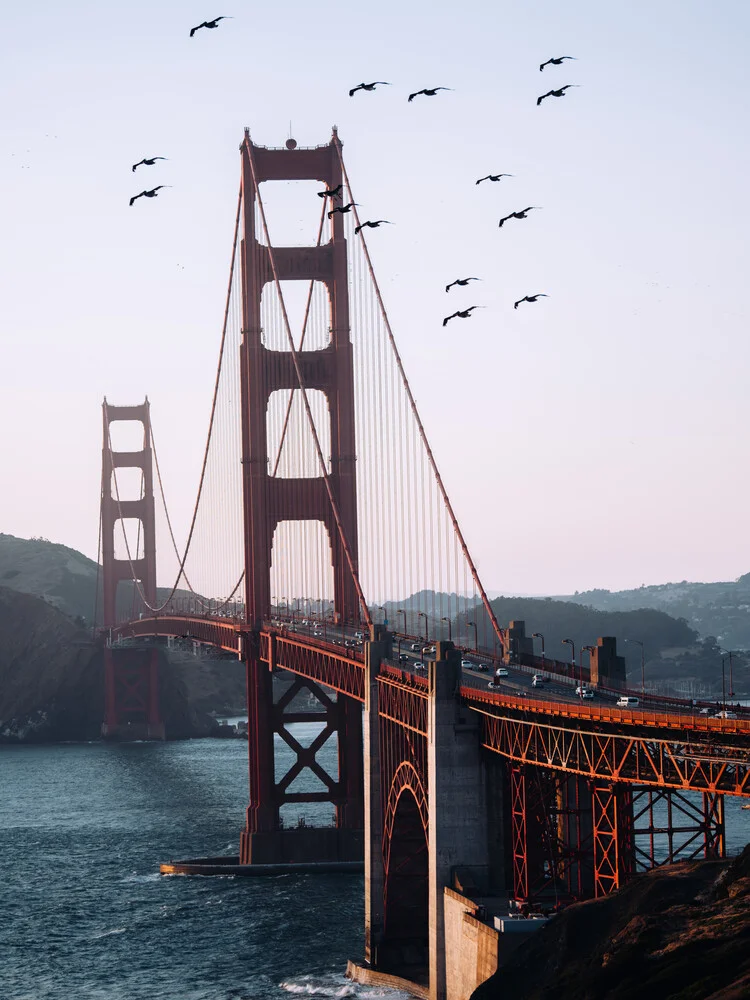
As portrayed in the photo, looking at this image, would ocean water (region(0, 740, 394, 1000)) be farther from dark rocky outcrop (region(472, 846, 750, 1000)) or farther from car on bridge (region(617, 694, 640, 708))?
dark rocky outcrop (region(472, 846, 750, 1000))

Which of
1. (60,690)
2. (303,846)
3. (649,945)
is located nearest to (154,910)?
(303,846)

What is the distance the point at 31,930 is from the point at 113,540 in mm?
122236

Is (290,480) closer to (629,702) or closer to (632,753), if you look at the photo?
(629,702)

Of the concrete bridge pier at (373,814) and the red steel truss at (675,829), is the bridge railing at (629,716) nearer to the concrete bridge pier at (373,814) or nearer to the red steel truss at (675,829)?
the red steel truss at (675,829)

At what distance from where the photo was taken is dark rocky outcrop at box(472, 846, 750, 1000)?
37.6m

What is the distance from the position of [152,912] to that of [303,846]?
38.8 feet

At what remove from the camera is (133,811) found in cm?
11300

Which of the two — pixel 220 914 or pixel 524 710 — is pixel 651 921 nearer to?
pixel 524 710

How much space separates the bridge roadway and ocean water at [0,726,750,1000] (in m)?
10.8

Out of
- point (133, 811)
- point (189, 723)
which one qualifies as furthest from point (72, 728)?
point (133, 811)

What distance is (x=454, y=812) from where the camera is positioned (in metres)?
53.2

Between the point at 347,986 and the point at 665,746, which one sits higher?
the point at 665,746

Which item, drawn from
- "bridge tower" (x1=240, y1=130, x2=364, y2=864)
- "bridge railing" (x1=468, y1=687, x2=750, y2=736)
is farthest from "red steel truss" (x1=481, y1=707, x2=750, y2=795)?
"bridge tower" (x1=240, y1=130, x2=364, y2=864)

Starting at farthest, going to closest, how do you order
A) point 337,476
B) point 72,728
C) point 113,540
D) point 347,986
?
1. point 113,540
2. point 72,728
3. point 337,476
4. point 347,986
